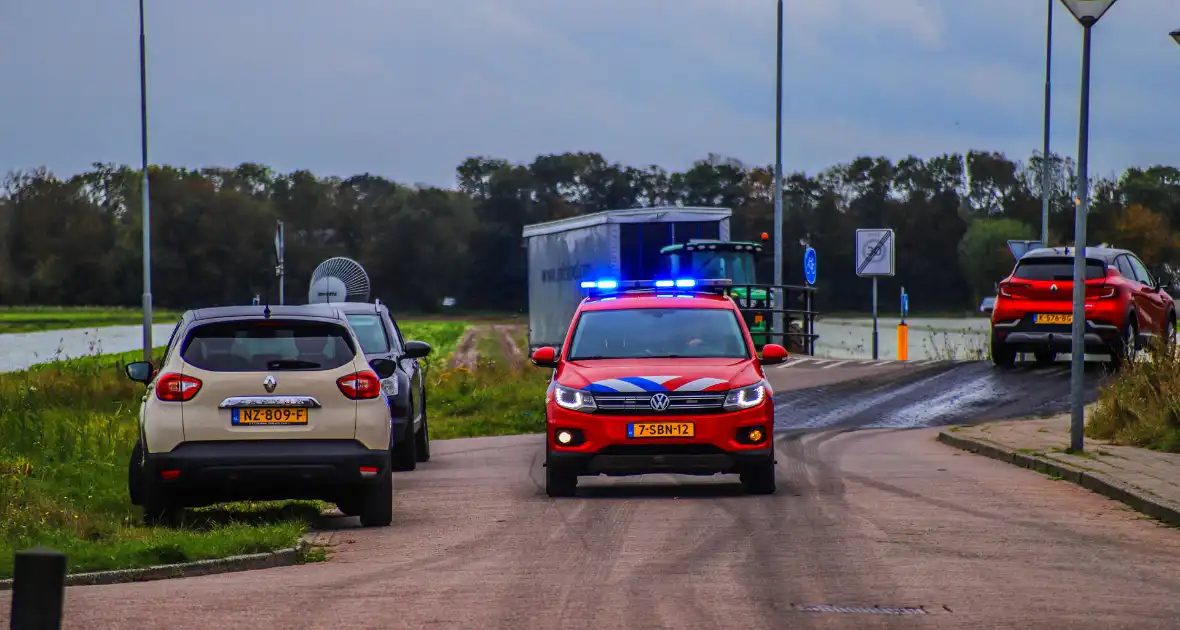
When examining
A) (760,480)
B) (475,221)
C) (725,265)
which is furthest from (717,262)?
(475,221)

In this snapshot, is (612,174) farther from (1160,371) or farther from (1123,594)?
(1123,594)

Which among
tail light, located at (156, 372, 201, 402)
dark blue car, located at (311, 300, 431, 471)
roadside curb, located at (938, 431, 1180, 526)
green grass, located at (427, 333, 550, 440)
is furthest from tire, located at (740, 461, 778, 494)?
green grass, located at (427, 333, 550, 440)

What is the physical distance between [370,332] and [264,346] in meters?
6.29

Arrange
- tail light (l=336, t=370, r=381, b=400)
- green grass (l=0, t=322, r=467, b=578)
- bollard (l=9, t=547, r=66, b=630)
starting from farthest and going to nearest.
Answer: tail light (l=336, t=370, r=381, b=400)
green grass (l=0, t=322, r=467, b=578)
bollard (l=9, t=547, r=66, b=630)

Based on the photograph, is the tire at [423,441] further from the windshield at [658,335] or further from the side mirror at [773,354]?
the side mirror at [773,354]

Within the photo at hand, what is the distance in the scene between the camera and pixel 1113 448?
17.6m

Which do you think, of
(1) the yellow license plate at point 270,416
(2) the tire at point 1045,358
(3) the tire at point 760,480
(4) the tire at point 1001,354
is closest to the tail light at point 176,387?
(1) the yellow license plate at point 270,416

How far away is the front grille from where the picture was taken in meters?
13.6

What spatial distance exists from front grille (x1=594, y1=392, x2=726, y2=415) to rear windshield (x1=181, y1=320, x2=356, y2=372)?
2636mm

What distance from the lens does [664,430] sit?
44.4 ft

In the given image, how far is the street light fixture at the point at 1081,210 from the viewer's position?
1648cm

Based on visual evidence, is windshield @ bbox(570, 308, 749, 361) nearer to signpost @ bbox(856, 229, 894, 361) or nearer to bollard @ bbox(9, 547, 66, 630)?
bollard @ bbox(9, 547, 66, 630)

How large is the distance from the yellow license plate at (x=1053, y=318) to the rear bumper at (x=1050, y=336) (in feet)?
0.34

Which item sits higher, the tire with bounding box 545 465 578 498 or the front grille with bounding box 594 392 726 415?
the front grille with bounding box 594 392 726 415
